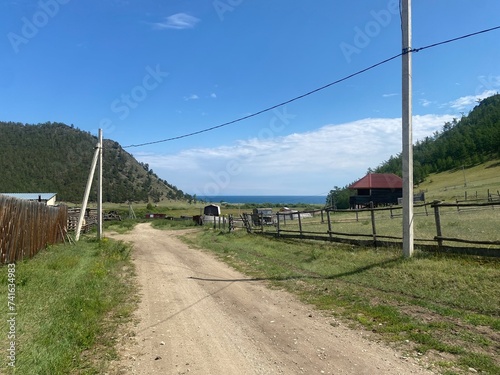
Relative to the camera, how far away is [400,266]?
1014 centimetres

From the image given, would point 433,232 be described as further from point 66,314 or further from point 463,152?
point 463,152

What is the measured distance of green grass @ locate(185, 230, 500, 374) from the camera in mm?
5473

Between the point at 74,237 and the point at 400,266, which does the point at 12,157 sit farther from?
the point at 400,266

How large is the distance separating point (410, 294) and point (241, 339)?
Answer: 4328 millimetres

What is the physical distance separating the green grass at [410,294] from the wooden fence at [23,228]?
24.1 ft

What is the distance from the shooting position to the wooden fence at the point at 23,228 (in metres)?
11.3

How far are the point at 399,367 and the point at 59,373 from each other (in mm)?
4247

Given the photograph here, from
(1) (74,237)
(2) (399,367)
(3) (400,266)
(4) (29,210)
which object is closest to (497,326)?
(2) (399,367)

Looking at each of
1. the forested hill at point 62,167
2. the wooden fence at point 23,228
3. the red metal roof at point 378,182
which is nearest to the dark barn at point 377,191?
the red metal roof at point 378,182

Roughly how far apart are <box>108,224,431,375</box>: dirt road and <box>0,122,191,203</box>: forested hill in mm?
81846

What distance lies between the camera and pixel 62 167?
112500 mm

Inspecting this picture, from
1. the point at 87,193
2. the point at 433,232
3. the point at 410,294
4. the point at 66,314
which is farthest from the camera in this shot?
the point at 87,193

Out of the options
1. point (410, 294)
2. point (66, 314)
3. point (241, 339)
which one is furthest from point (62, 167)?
point (241, 339)

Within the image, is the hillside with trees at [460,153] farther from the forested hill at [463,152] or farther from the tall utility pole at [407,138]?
the tall utility pole at [407,138]
